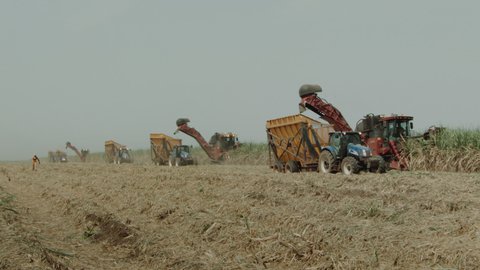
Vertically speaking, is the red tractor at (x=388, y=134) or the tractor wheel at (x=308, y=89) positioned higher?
the tractor wheel at (x=308, y=89)

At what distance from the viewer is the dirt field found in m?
5.88

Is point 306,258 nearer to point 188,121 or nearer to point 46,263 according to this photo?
point 46,263

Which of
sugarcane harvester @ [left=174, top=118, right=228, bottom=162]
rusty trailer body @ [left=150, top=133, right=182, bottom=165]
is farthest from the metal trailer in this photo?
sugarcane harvester @ [left=174, top=118, right=228, bottom=162]

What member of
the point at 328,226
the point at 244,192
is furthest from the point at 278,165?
the point at 328,226

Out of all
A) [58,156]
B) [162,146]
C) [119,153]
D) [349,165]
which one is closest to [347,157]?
[349,165]

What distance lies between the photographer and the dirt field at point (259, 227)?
588 cm

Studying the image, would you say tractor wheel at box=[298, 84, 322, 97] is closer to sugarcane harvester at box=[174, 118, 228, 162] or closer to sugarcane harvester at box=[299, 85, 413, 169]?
sugarcane harvester at box=[299, 85, 413, 169]

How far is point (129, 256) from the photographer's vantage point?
6.92 m

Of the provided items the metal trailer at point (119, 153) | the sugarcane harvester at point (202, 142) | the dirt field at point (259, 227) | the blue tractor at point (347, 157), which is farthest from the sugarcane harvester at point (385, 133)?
the metal trailer at point (119, 153)

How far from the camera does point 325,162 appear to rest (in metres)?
15.9

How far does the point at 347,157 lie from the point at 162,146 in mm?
16306

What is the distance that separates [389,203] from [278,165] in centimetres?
1019

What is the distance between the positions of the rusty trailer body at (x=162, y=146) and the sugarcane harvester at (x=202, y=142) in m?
0.72

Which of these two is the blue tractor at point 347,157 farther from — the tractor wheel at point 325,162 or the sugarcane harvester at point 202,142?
the sugarcane harvester at point 202,142
